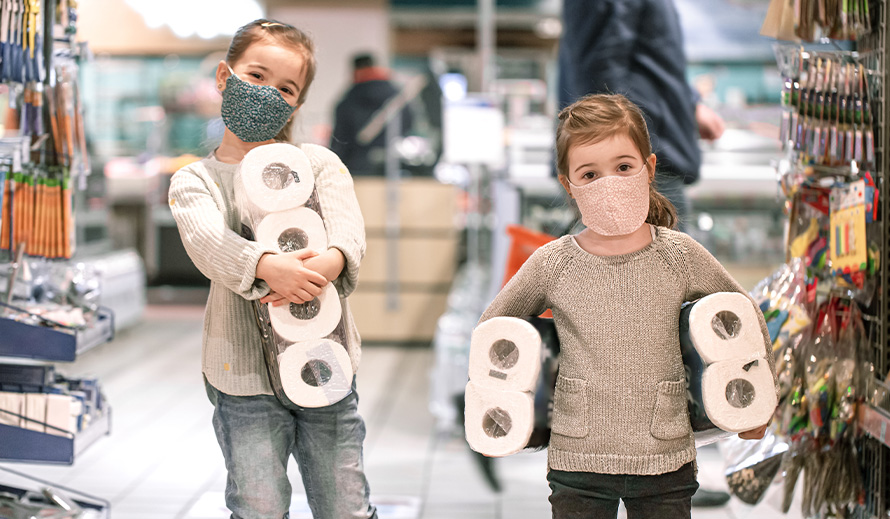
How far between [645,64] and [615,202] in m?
1.23

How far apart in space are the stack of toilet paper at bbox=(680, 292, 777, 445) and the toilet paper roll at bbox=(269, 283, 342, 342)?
611 mm

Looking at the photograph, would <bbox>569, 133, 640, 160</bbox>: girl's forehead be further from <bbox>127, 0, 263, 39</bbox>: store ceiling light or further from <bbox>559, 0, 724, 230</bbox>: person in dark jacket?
<bbox>127, 0, 263, 39</bbox>: store ceiling light

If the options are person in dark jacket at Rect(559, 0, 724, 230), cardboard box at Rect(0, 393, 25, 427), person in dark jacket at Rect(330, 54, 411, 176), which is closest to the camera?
cardboard box at Rect(0, 393, 25, 427)

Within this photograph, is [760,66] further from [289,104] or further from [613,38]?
[289,104]

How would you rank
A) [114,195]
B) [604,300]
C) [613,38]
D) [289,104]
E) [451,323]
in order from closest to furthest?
1. [604,300]
2. [289,104]
3. [613,38]
4. [451,323]
5. [114,195]

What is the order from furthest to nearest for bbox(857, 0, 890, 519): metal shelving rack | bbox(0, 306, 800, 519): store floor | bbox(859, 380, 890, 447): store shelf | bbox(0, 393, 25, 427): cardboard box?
bbox(0, 306, 800, 519): store floor, bbox(0, 393, 25, 427): cardboard box, bbox(857, 0, 890, 519): metal shelving rack, bbox(859, 380, 890, 447): store shelf

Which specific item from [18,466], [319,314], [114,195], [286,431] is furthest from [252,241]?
[114,195]

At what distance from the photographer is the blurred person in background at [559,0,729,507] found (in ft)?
8.14

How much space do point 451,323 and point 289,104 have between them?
2385 millimetres

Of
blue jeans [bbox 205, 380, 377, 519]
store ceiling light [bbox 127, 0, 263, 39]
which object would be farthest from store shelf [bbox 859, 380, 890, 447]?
store ceiling light [bbox 127, 0, 263, 39]

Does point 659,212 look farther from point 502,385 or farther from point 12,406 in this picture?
point 12,406

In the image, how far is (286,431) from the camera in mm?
1659

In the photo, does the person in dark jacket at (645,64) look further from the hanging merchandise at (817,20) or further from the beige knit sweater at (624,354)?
the beige knit sweater at (624,354)

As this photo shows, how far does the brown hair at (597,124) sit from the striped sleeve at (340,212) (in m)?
0.40
